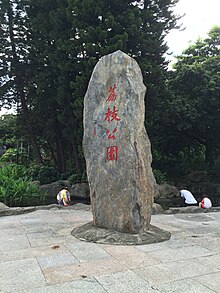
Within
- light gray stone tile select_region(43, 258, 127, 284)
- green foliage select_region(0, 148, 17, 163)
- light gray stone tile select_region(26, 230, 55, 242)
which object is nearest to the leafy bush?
light gray stone tile select_region(26, 230, 55, 242)

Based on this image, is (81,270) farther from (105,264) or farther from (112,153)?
(112,153)

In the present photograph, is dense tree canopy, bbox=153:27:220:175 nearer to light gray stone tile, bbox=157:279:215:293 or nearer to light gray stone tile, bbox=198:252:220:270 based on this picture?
light gray stone tile, bbox=198:252:220:270

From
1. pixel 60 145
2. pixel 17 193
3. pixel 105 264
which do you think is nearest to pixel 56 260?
pixel 105 264

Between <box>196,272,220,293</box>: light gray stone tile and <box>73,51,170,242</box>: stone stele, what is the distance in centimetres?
151

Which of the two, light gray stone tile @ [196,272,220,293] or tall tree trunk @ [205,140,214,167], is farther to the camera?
tall tree trunk @ [205,140,214,167]

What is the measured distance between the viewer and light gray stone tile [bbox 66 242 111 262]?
345 centimetres

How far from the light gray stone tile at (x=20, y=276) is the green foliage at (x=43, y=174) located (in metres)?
11.0

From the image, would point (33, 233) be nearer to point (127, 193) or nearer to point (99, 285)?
point (127, 193)

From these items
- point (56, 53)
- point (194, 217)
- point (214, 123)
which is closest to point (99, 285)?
point (194, 217)

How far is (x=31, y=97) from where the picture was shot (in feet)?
50.3

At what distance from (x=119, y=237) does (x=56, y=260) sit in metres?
1.07

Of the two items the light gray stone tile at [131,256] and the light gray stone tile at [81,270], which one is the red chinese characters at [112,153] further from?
the light gray stone tile at [81,270]

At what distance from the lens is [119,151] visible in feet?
14.5

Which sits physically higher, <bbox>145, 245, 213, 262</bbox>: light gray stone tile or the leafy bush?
the leafy bush
